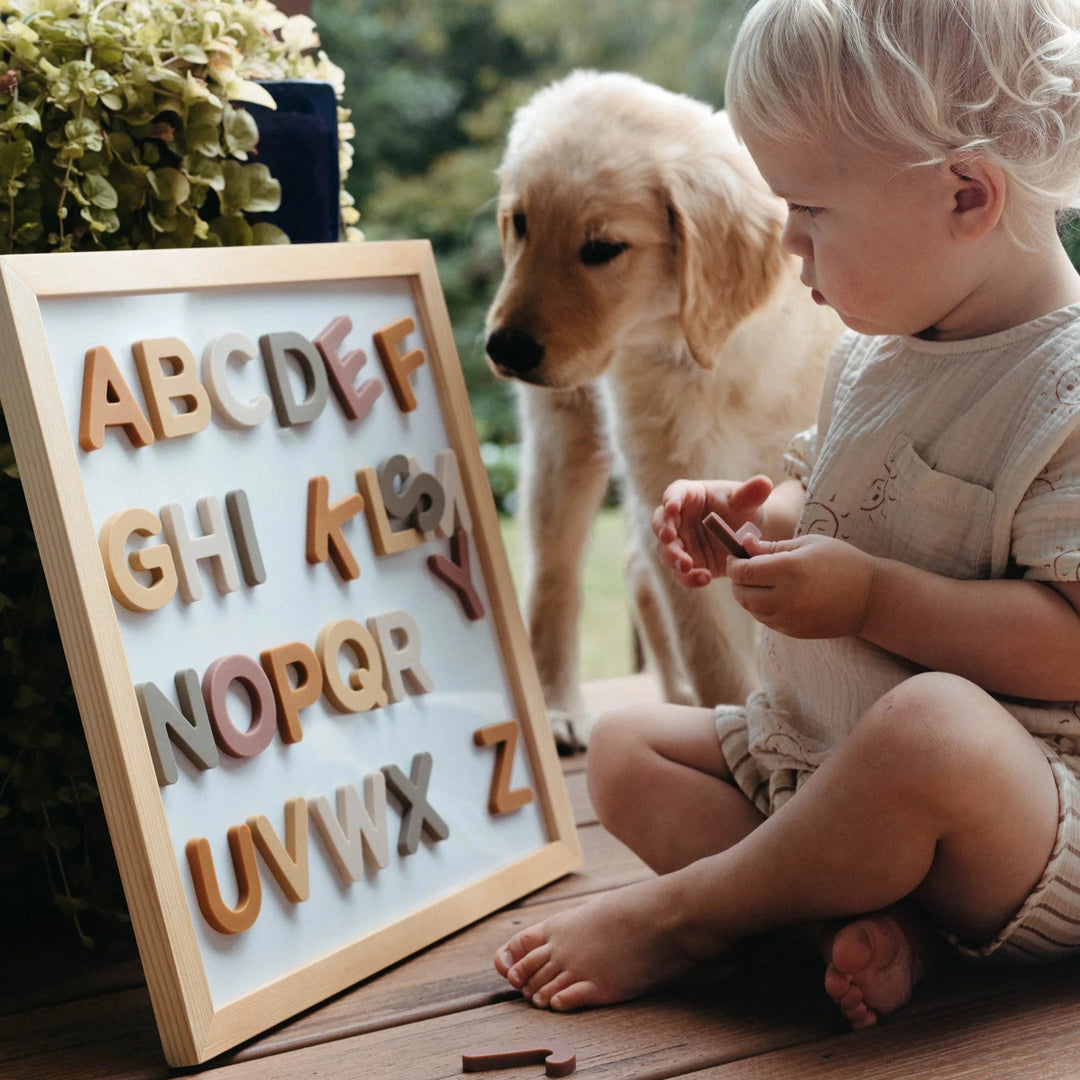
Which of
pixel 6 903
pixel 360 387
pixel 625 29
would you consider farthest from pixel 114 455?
pixel 625 29

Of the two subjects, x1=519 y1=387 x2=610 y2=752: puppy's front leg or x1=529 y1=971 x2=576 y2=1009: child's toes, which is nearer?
x1=529 y1=971 x2=576 y2=1009: child's toes

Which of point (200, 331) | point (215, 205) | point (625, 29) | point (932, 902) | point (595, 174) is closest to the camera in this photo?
point (932, 902)

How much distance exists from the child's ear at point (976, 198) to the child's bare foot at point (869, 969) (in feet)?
1.61

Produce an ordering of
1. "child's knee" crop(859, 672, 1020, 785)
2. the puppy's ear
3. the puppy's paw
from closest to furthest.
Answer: "child's knee" crop(859, 672, 1020, 785) → the puppy's ear → the puppy's paw

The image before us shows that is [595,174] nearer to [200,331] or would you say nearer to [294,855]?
[200,331]

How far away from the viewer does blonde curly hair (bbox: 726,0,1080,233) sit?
88cm

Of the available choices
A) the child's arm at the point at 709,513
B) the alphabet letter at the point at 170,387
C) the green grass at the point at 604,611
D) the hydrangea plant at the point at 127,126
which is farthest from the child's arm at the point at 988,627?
the green grass at the point at 604,611

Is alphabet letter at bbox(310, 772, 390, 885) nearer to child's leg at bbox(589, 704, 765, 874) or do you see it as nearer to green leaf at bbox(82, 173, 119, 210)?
child's leg at bbox(589, 704, 765, 874)

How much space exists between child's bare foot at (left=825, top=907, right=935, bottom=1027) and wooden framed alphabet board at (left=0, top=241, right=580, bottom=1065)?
1.17ft

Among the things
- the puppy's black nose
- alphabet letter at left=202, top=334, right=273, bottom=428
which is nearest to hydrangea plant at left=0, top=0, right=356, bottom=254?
alphabet letter at left=202, top=334, right=273, bottom=428

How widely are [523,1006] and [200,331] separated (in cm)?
58

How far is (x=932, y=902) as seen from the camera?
0.93 m

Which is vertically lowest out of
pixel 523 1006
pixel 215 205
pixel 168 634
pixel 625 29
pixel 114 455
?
pixel 523 1006

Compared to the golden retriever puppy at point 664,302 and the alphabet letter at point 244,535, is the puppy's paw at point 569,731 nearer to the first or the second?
the golden retriever puppy at point 664,302
